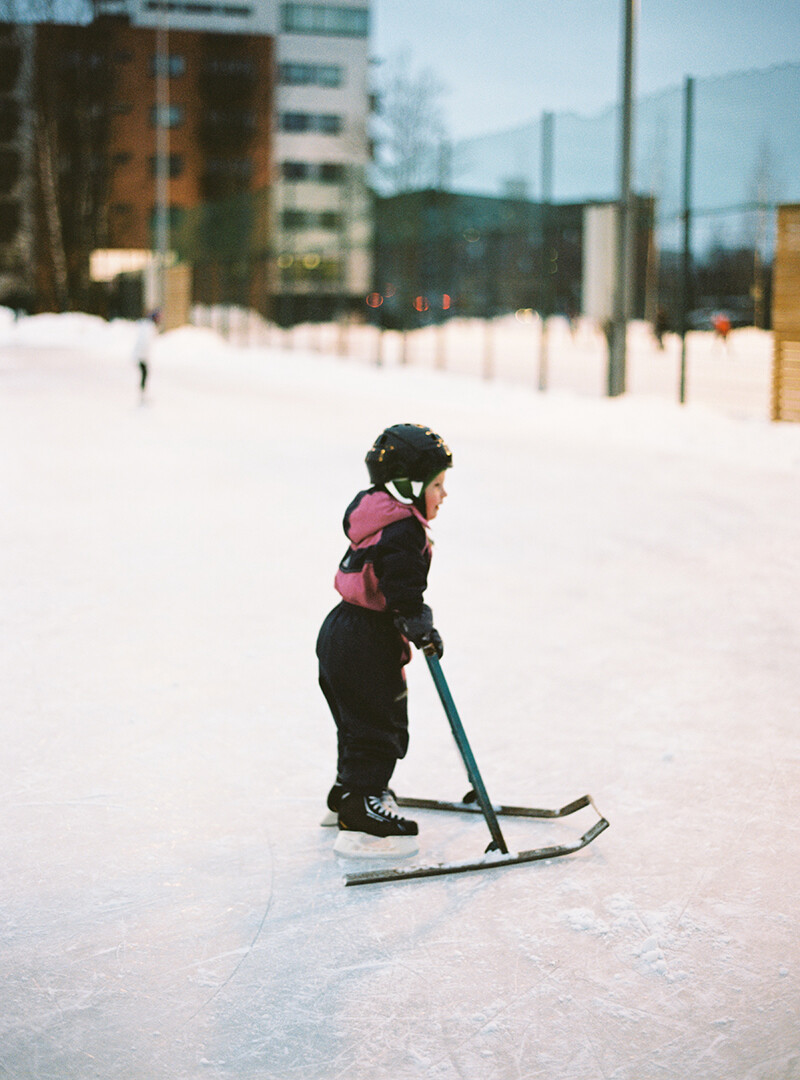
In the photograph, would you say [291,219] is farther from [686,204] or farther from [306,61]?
[306,61]

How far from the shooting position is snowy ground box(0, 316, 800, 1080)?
2449mm

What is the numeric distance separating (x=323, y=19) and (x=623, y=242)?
53.6m

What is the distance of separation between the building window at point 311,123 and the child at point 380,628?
2402 inches

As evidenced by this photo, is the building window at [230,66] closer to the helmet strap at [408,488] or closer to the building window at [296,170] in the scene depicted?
the building window at [296,170]

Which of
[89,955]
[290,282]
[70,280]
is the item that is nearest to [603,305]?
[89,955]

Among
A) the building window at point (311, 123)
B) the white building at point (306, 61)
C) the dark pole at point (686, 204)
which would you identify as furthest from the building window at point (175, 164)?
the dark pole at point (686, 204)

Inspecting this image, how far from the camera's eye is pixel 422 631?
308cm

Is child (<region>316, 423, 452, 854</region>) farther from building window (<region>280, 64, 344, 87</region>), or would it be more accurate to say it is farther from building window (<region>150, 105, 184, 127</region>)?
building window (<region>280, 64, 344, 87</region>)

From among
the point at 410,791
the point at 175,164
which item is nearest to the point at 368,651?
the point at 410,791

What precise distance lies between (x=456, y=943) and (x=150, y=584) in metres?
3.85

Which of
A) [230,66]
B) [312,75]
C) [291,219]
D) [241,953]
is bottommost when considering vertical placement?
[241,953]

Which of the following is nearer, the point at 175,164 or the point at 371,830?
the point at 371,830

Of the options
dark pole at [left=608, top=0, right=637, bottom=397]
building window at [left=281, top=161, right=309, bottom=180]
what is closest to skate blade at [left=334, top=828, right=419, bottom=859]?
dark pole at [left=608, top=0, right=637, bottom=397]

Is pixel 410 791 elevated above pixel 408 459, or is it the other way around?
pixel 408 459
